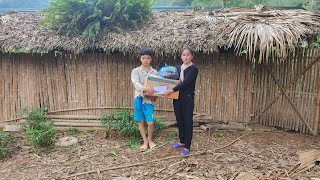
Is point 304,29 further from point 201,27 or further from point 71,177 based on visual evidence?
point 71,177

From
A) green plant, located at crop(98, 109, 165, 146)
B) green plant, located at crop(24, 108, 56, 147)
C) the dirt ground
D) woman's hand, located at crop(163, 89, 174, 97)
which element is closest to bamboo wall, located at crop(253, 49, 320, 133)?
the dirt ground

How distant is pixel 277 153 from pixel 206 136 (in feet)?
4.77

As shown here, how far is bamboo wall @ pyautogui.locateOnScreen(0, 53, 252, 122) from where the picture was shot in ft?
20.4

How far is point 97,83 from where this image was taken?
6.36 meters

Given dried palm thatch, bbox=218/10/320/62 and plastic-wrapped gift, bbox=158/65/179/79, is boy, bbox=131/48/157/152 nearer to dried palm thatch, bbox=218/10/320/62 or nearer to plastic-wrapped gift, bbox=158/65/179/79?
plastic-wrapped gift, bbox=158/65/179/79

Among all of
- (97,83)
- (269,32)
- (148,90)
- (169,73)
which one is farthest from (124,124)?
(269,32)

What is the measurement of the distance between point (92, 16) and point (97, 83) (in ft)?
4.89

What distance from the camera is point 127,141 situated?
5469 millimetres

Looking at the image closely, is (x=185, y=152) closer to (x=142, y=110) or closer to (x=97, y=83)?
(x=142, y=110)

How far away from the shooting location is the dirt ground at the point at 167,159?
418cm

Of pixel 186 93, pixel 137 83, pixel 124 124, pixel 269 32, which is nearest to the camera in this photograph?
pixel 186 93

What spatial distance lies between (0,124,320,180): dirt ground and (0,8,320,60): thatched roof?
5.83ft

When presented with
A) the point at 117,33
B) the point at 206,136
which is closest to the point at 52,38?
the point at 117,33

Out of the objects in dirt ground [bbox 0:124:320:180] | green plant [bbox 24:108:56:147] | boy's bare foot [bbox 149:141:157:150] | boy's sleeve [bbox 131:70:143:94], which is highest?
boy's sleeve [bbox 131:70:143:94]
